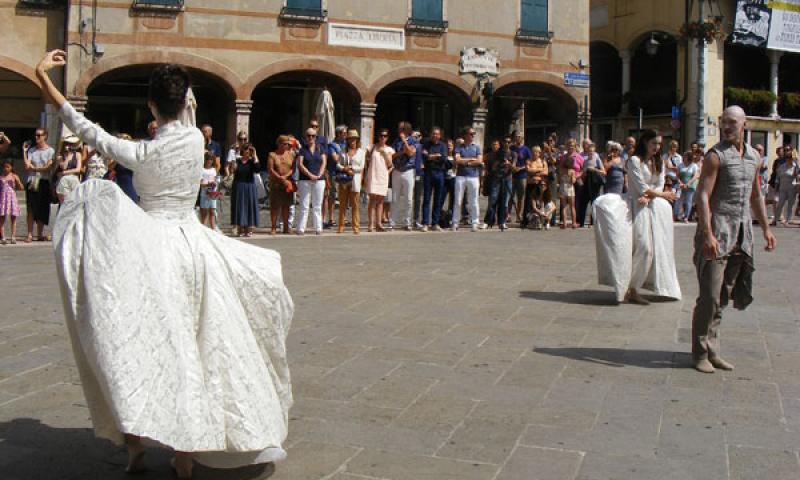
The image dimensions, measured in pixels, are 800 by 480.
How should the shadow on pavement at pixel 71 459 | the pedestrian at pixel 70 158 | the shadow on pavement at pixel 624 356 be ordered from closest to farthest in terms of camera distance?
the shadow on pavement at pixel 71 459, the shadow on pavement at pixel 624 356, the pedestrian at pixel 70 158

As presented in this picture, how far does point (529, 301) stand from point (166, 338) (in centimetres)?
558

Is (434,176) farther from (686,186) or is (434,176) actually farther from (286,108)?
(286,108)

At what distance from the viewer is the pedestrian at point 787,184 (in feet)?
68.6

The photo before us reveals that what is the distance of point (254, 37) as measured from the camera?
23.7 m

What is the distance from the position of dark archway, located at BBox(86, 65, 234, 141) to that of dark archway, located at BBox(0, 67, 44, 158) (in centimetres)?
135

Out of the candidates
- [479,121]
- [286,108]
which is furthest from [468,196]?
[286,108]

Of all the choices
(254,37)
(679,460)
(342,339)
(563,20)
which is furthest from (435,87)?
(679,460)

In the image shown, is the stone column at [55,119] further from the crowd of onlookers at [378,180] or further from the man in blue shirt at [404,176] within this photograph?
the man in blue shirt at [404,176]

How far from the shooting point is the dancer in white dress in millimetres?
9047

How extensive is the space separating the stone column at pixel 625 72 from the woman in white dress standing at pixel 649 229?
28044 mm

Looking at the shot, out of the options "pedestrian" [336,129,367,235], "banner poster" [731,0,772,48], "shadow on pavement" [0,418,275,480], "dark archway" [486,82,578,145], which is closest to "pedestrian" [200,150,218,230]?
"pedestrian" [336,129,367,235]

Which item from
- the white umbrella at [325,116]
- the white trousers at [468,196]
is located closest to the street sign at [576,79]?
the white umbrella at [325,116]

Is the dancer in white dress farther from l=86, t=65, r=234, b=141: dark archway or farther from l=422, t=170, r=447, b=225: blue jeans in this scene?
l=86, t=65, r=234, b=141: dark archway

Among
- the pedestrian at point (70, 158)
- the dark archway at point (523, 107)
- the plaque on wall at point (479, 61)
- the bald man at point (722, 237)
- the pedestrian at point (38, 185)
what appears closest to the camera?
the bald man at point (722, 237)
